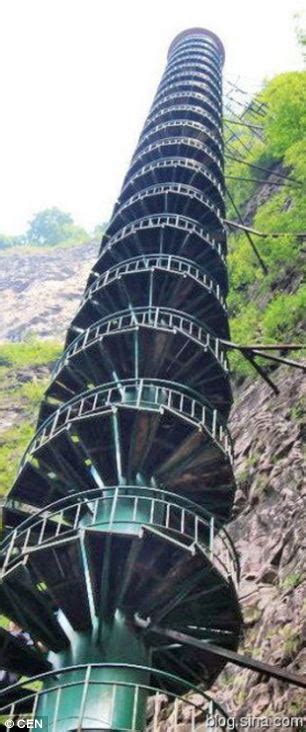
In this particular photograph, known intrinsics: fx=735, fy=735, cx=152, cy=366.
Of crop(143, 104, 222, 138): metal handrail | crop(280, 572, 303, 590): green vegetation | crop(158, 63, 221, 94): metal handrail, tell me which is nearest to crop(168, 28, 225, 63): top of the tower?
crop(158, 63, 221, 94): metal handrail

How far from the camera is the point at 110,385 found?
11312mm

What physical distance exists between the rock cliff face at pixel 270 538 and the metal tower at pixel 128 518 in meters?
0.60

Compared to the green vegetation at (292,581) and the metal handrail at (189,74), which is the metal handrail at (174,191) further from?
the metal handrail at (189,74)

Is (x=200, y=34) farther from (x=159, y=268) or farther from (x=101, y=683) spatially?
(x=101, y=683)

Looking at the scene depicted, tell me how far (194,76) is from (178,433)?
84.8 ft

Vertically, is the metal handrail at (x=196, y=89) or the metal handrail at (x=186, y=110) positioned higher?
the metal handrail at (x=196, y=89)

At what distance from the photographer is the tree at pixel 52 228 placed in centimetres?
6562

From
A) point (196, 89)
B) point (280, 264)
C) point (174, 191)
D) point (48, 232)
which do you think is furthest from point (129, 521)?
point (48, 232)

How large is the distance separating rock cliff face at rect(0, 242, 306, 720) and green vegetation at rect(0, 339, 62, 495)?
338 inches

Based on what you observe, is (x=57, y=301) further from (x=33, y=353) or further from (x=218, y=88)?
(x=218, y=88)

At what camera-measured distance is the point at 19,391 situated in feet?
93.9

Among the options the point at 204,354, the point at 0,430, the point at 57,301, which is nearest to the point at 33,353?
the point at 0,430

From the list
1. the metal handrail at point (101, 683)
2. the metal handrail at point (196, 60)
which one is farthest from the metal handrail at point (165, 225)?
the metal handrail at point (196, 60)

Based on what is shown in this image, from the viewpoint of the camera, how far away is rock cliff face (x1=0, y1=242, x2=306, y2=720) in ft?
30.9
